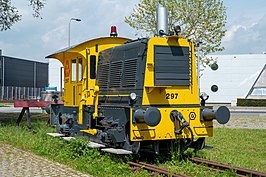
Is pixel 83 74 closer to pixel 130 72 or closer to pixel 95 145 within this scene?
pixel 130 72

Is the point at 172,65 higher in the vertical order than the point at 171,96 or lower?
higher

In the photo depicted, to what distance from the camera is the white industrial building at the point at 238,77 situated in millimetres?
53281

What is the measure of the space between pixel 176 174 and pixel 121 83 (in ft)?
10.2

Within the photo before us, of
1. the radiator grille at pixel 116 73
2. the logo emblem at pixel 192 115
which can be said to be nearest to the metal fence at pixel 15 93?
the radiator grille at pixel 116 73

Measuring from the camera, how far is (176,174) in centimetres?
761

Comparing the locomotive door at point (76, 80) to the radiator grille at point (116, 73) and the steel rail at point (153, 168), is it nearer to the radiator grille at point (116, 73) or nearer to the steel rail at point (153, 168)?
the radiator grille at point (116, 73)

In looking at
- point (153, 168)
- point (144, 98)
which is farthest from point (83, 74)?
point (153, 168)

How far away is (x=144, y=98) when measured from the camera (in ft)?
29.8

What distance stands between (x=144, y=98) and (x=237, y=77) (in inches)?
1839

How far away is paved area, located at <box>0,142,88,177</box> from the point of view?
8195 millimetres

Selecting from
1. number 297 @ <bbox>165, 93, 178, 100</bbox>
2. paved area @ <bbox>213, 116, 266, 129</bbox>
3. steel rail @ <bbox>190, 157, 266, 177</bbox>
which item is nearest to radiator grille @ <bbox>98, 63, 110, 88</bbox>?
number 297 @ <bbox>165, 93, 178, 100</bbox>

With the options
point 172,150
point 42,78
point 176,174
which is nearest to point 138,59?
point 172,150

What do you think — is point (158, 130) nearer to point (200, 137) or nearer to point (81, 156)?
point (200, 137)

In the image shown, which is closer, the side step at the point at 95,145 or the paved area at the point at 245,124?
the side step at the point at 95,145
